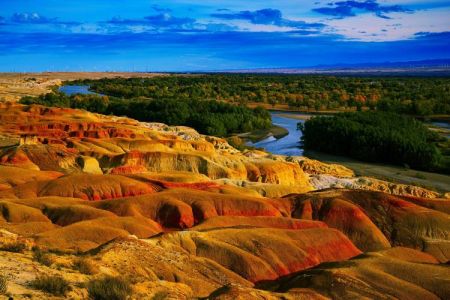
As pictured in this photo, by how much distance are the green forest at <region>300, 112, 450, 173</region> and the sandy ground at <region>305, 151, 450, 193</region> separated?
1.68m

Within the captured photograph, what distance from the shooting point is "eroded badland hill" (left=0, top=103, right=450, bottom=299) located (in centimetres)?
1564

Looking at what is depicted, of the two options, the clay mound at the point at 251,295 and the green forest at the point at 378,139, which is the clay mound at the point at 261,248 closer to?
the clay mound at the point at 251,295

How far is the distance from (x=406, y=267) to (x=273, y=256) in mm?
4937

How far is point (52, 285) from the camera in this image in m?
12.5

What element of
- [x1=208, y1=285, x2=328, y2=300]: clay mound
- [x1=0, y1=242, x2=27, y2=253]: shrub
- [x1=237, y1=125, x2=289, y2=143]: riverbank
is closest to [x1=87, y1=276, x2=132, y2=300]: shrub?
[x1=208, y1=285, x2=328, y2=300]: clay mound

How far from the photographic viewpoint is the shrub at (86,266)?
555 inches

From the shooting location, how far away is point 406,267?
18.0 metres

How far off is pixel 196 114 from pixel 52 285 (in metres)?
76.4

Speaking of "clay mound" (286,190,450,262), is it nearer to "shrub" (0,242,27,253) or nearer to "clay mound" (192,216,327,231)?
"clay mound" (192,216,327,231)

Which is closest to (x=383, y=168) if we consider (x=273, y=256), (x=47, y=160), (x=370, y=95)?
(x=47, y=160)

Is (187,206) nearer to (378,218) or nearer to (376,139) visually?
(378,218)

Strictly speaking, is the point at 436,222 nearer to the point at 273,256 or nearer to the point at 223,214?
the point at 223,214

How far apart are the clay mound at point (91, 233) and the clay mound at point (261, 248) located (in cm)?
268

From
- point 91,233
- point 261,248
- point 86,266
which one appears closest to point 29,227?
point 91,233
